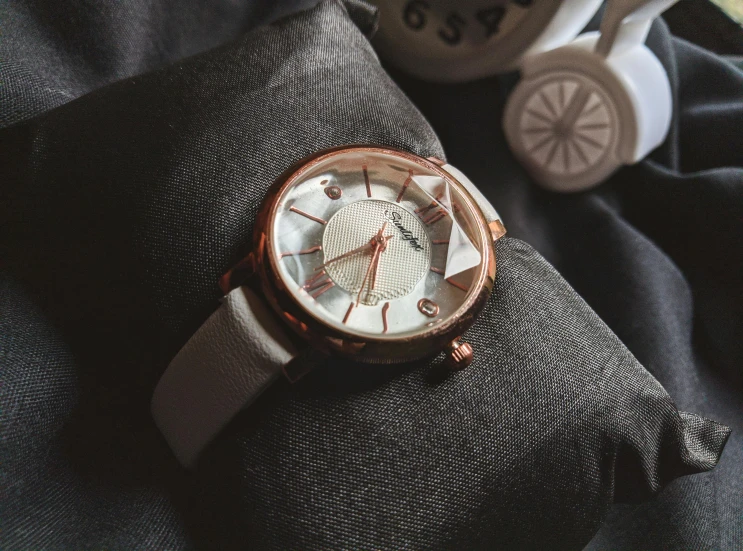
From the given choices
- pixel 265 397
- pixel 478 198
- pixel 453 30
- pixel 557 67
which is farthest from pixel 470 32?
pixel 265 397

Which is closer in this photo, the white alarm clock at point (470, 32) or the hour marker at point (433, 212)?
the hour marker at point (433, 212)

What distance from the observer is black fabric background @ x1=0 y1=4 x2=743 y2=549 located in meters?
0.48

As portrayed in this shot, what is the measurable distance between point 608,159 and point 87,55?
2.34ft

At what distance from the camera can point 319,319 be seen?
0.45 metres

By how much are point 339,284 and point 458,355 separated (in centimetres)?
12

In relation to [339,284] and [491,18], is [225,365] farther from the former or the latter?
[491,18]

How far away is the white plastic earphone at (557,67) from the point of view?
0.77 metres

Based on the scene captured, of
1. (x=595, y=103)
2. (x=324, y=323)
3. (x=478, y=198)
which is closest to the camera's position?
(x=324, y=323)

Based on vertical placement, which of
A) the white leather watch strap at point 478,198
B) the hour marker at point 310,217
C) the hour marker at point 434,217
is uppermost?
the white leather watch strap at point 478,198

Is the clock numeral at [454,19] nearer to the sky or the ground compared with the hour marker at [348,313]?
nearer to the sky

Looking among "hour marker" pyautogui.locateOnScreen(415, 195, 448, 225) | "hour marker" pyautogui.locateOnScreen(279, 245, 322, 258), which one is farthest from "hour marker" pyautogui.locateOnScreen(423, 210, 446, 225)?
"hour marker" pyautogui.locateOnScreen(279, 245, 322, 258)

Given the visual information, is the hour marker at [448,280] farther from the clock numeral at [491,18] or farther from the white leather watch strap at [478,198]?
the clock numeral at [491,18]

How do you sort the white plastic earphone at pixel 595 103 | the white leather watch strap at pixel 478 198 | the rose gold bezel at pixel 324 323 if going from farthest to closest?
1. the white plastic earphone at pixel 595 103
2. the white leather watch strap at pixel 478 198
3. the rose gold bezel at pixel 324 323

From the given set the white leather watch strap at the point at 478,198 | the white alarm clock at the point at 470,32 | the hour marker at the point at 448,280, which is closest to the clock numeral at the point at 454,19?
the white alarm clock at the point at 470,32
